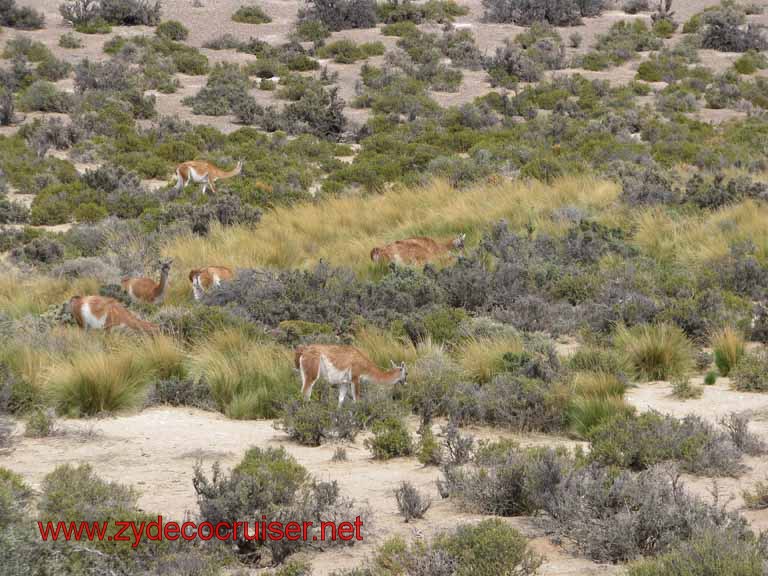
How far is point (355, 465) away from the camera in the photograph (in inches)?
309

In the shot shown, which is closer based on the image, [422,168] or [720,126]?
[422,168]

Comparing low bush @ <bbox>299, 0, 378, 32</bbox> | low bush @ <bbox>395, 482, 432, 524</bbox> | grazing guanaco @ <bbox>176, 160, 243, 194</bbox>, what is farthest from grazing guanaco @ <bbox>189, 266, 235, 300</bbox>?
low bush @ <bbox>299, 0, 378, 32</bbox>

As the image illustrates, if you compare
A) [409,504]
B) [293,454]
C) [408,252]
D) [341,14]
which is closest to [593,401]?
[293,454]

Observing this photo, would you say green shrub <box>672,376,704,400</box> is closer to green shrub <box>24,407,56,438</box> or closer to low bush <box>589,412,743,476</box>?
low bush <box>589,412,743,476</box>

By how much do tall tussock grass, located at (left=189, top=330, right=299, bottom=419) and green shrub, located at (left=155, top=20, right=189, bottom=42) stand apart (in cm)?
2832

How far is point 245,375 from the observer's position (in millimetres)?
9758

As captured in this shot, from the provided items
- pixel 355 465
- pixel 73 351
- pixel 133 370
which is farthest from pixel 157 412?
pixel 355 465

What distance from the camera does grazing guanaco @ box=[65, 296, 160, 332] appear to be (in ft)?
35.4

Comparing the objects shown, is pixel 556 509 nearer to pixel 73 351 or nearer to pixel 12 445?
pixel 12 445

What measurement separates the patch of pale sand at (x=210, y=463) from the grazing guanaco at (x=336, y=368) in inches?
20.2

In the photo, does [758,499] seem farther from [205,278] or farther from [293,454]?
[205,278]

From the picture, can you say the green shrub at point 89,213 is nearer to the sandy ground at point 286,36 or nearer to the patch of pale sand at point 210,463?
the sandy ground at point 286,36

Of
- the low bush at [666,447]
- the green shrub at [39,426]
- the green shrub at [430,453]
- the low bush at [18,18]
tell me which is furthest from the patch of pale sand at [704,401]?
the low bush at [18,18]

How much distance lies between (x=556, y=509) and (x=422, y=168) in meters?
16.6
